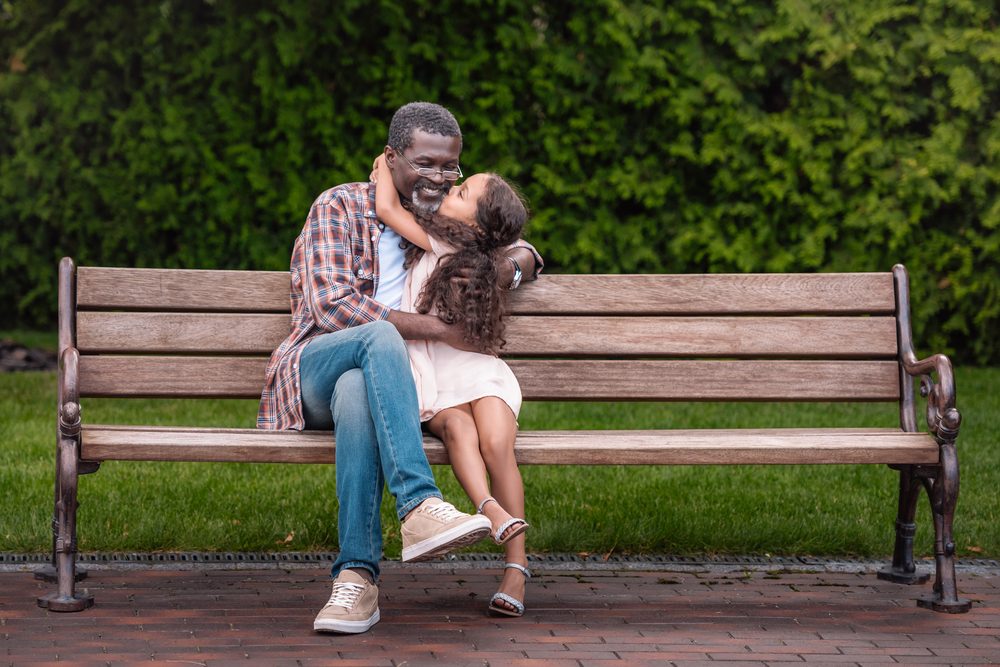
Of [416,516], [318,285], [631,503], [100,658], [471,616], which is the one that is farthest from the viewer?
[631,503]

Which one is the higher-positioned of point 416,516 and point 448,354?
point 448,354

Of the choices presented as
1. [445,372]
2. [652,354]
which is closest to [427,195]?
[445,372]

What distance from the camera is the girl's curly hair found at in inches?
160

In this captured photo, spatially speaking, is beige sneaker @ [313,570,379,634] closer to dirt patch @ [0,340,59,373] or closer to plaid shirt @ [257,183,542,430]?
plaid shirt @ [257,183,542,430]

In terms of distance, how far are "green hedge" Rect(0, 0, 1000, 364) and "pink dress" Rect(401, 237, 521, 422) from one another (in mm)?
4377

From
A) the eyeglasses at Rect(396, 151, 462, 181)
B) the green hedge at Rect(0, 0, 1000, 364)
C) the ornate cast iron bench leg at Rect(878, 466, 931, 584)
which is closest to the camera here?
the eyeglasses at Rect(396, 151, 462, 181)

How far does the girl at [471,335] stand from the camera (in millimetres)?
3850

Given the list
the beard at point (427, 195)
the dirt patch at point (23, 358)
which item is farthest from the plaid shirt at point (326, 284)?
the dirt patch at point (23, 358)

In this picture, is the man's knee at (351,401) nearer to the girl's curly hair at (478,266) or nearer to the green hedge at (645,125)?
the girl's curly hair at (478,266)

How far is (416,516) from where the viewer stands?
3.57m


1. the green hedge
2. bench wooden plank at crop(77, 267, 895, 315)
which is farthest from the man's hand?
the green hedge

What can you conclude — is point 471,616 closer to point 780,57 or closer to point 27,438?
point 27,438

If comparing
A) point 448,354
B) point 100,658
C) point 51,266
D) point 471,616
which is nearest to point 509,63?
point 51,266

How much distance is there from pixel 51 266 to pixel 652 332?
6519 millimetres
